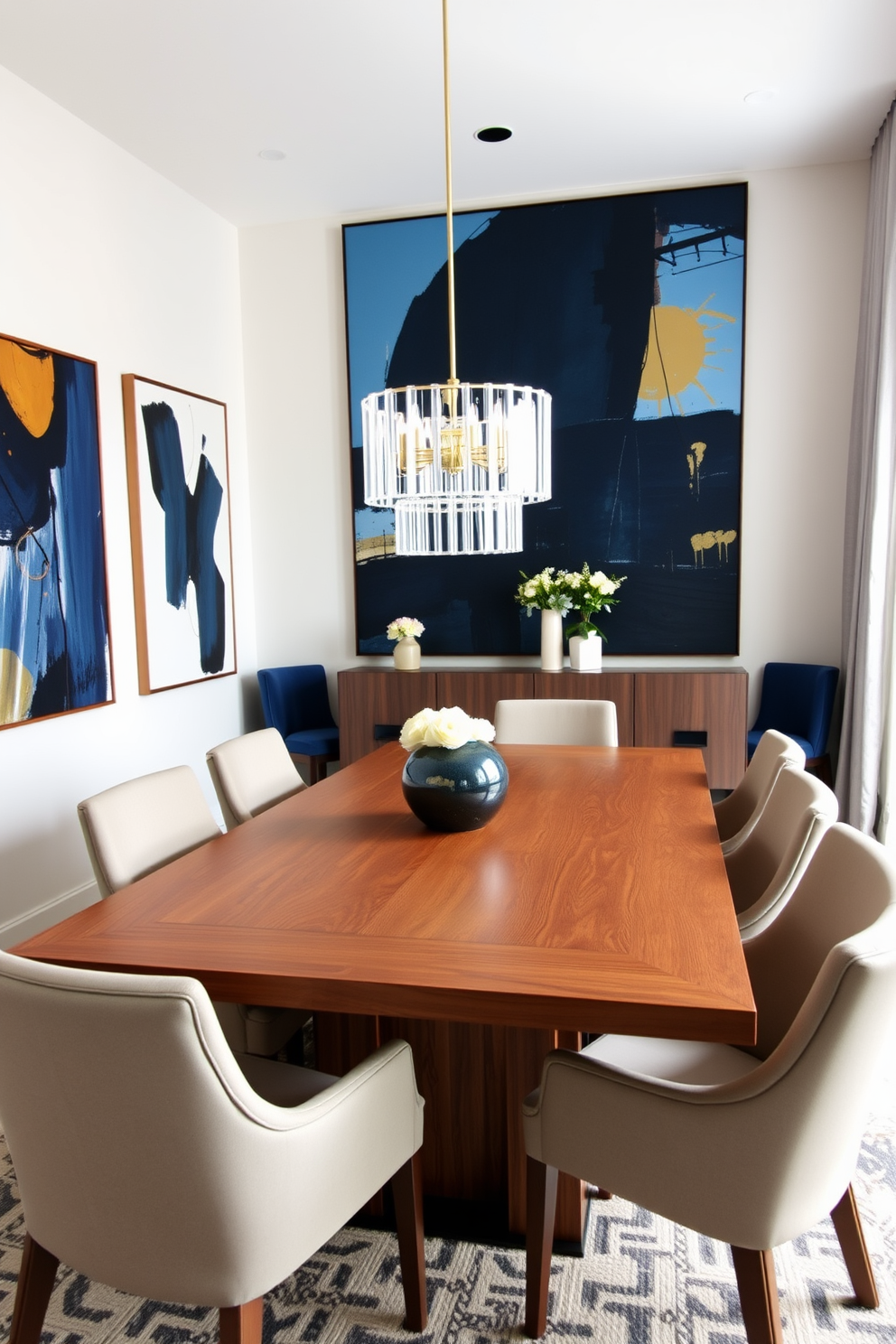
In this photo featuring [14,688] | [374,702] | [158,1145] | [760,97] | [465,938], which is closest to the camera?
[158,1145]

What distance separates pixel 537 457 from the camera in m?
2.40

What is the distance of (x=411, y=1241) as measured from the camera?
1.59 metres

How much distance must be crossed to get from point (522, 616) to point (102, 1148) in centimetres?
385

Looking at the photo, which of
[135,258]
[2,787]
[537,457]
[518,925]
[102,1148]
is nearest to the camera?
[102,1148]

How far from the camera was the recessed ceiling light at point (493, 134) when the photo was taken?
3877 mm

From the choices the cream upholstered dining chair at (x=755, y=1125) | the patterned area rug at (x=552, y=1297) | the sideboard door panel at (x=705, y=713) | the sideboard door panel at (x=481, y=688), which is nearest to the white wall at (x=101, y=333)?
the sideboard door panel at (x=481, y=688)

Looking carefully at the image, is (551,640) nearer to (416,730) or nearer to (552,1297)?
(416,730)

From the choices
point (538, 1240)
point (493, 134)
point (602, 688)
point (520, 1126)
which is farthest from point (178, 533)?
point (538, 1240)

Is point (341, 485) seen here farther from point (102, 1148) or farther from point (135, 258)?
point (102, 1148)

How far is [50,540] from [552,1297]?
9.46ft

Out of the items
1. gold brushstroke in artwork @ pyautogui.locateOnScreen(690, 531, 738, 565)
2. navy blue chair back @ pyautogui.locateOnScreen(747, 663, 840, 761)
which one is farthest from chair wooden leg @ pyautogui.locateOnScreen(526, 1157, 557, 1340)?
gold brushstroke in artwork @ pyautogui.locateOnScreen(690, 531, 738, 565)

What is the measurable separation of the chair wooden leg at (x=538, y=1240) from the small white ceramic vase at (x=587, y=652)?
313 cm

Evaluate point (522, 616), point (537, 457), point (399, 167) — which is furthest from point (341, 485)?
point (537, 457)

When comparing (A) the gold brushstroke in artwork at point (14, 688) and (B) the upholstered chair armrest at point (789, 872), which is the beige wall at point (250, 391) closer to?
(A) the gold brushstroke in artwork at point (14, 688)
